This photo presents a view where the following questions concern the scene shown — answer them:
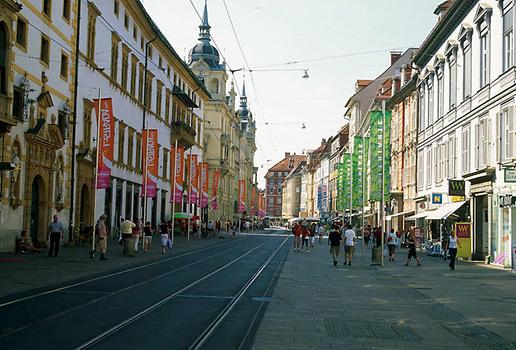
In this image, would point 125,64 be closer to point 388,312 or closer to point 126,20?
point 126,20

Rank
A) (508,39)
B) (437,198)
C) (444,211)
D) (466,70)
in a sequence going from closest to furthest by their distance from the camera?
(508,39), (466,70), (444,211), (437,198)

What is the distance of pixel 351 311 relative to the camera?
48.0 ft

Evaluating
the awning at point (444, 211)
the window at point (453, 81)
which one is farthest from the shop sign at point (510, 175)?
the window at point (453, 81)

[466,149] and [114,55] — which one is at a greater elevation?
[114,55]

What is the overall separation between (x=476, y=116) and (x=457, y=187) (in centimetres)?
393

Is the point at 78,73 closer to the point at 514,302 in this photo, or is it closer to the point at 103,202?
the point at 103,202

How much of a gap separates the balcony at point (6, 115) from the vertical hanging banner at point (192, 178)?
988 inches

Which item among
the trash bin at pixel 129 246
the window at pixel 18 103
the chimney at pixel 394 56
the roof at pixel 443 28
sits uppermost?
the chimney at pixel 394 56

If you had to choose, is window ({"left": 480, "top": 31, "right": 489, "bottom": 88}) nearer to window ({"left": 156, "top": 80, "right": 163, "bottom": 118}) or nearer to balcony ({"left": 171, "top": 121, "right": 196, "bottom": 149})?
window ({"left": 156, "top": 80, "right": 163, "bottom": 118})

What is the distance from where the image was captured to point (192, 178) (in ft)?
173

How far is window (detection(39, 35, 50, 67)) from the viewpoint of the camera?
105 feet

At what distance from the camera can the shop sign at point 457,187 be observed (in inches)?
1427

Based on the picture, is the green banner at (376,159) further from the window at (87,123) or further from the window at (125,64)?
the window at (125,64)

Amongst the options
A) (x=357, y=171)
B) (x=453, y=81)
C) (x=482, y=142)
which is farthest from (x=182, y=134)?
(x=482, y=142)
